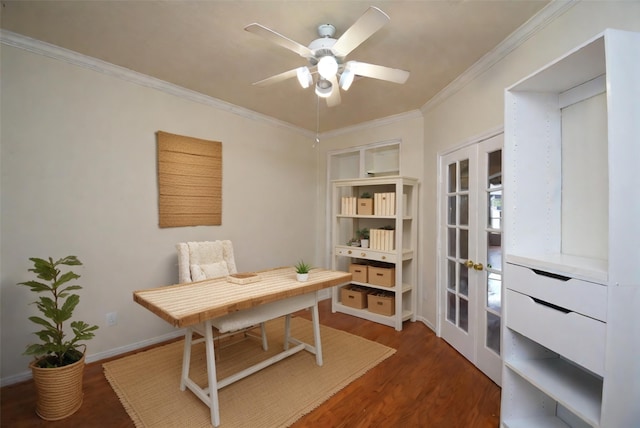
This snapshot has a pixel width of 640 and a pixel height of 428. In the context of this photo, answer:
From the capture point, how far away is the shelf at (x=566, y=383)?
1246 millimetres

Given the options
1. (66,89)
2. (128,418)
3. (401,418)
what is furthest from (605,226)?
(66,89)

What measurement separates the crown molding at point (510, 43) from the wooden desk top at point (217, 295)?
6.72 feet

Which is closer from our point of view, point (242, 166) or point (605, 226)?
point (605, 226)

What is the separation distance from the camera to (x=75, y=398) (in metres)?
1.92

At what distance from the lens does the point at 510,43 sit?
209cm

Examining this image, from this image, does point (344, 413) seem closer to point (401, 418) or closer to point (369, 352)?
point (401, 418)

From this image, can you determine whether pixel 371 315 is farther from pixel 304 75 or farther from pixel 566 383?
pixel 304 75

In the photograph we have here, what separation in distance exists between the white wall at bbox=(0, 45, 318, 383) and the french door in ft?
7.90

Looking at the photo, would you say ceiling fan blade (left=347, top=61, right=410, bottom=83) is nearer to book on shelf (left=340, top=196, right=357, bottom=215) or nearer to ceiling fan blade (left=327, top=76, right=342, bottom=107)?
ceiling fan blade (left=327, top=76, right=342, bottom=107)

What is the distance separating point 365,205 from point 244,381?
2.39m

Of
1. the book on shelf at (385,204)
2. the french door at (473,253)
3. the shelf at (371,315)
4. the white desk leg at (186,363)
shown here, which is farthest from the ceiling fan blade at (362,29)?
the shelf at (371,315)

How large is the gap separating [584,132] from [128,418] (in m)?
3.13

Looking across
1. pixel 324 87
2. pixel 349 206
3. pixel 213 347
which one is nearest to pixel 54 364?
pixel 213 347

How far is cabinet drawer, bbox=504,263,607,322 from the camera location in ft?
3.80
